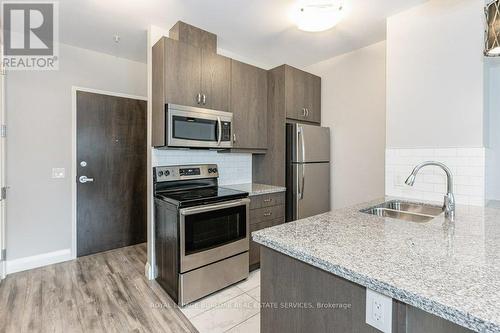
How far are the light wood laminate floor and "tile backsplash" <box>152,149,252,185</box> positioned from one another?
47.8 inches

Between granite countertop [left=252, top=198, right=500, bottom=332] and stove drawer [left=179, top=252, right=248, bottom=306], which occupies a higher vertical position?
granite countertop [left=252, top=198, right=500, bottom=332]

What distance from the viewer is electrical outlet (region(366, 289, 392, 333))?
0.75 m

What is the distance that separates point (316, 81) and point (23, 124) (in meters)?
3.43

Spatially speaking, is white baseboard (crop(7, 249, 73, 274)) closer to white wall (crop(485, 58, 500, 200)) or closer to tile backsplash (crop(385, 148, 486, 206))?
tile backsplash (crop(385, 148, 486, 206))

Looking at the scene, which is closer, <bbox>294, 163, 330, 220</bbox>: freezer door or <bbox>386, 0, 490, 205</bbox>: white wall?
<bbox>386, 0, 490, 205</bbox>: white wall

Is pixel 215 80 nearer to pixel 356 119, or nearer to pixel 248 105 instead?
pixel 248 105

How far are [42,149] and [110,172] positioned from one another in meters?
0.73

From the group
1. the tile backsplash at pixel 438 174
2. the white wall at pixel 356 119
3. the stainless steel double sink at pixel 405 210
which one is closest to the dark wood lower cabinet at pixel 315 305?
the stainless steel double sink at pixel 405 210

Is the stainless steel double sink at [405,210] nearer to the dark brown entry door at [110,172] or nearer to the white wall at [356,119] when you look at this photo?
the white wall at [356,119]

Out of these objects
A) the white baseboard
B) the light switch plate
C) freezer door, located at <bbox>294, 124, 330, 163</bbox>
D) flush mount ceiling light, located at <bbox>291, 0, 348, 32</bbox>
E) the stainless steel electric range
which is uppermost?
flush mount ceiling light, located at <bbox>291, 0, 348, 32</bbox>

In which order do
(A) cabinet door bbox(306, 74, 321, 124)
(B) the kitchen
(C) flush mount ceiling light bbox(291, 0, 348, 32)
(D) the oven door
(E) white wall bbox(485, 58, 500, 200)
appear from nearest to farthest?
(B) the kitchen → (C) flush mount ceiling light bbox(291, 0, 348, 32) → (D) the oven door → (E) white wall bbox(485, 58, 500, 200) → (A) cabinet door bbox(306, 74, 321, 124)

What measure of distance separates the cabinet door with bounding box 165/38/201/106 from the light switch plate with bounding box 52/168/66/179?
5.55ft

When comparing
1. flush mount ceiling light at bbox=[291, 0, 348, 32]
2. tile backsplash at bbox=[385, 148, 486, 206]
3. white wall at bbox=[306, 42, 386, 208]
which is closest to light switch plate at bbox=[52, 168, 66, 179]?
flush mount ceiling light at bbox=[291, 0, 348, 32]

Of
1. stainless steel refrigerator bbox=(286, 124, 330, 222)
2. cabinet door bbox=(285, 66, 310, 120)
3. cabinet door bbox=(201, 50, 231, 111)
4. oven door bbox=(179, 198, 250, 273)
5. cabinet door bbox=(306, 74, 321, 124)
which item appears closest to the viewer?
oven door bbox=(179, 198, 250, 273)
